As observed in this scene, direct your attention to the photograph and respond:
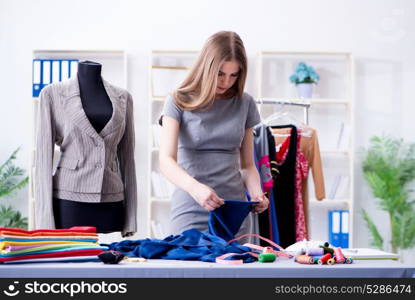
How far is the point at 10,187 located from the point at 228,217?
3489 millimetres

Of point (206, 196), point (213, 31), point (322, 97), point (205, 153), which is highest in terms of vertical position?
point (213, 31)

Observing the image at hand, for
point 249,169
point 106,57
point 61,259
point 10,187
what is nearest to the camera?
point 61,259

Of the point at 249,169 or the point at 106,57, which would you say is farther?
the point at 106,57

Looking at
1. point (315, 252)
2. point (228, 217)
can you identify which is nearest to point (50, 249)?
point (228, 217)

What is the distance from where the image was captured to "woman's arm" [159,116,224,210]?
72.8 inches

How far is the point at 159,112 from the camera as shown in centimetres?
514

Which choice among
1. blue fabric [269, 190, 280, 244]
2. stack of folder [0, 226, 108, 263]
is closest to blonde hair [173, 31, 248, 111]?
stack of folder [0, 226, 108, 263]

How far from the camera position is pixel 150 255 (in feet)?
5.36

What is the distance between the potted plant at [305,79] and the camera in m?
4.91

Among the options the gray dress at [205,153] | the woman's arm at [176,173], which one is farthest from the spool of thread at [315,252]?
the gray dress at [205,153]

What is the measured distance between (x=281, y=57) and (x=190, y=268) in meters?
3.98

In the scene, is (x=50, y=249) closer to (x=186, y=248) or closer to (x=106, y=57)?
(x=186, y=248)

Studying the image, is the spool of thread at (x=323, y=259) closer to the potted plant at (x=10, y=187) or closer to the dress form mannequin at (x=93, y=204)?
the dress form mannequin at (x=93, y=204)

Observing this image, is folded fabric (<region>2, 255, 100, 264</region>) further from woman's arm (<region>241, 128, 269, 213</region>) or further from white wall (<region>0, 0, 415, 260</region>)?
white wall (<region>0, 0, 415, 260</region>)
